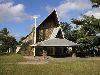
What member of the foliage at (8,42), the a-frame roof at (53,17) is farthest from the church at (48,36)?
the foliage at (8,42)

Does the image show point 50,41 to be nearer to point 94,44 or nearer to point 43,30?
point 43,30

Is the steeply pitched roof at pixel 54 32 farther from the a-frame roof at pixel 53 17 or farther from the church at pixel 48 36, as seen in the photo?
the a-frame roof at pixel 53 17

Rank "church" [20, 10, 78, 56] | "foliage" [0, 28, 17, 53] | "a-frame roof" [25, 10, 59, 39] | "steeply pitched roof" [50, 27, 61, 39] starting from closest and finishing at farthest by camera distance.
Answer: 1. "church" [20, 10, 78, 56]
2. "steeply pitched roof" [50, 27, 61, 39]
3. "a-frame roof" [25, 10, 59, 39]
4. "foliage" [0, 28, 17, 53]

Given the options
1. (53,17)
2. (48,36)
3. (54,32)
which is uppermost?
(53,17)

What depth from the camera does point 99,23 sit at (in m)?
42.2

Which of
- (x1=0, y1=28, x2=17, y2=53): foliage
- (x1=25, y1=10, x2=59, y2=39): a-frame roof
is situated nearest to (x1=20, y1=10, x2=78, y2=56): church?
(x1=25, y1=10, x2=59, y2=39): a-frame roof

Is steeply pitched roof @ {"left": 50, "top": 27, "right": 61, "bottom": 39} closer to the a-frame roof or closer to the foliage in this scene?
the a-frame roof

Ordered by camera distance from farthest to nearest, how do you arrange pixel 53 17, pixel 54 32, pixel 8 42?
1. pixel 8 42
2. pixel 53 17
3. pixel 54 32

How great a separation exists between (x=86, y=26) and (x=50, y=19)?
329 inches

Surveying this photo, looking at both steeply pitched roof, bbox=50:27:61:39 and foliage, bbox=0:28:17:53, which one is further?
foliage, bbox=0:28:17:53

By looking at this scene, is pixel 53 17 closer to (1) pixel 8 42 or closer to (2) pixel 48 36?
(2) pixel 48 36

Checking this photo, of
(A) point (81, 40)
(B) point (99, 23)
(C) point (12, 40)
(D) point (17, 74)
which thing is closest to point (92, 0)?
(B) point (99, 23)

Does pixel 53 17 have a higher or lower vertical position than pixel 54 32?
higher

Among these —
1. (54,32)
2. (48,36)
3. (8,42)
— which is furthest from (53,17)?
(8,42)
